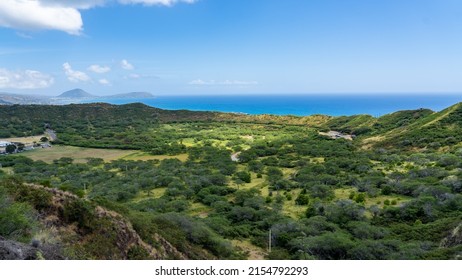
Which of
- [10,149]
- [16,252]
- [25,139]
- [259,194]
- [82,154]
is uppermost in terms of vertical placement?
[16,252]

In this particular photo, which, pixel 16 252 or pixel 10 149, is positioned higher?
pixel 16 252

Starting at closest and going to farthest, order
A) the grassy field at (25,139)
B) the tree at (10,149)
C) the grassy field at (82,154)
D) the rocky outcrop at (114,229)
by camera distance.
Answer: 1. the rocky outcrop at (114,229)
2. the grassy field at (82,154)
3. the tree at (10,149)
4. the grassy field at (25,139)

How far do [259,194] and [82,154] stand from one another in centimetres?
4210

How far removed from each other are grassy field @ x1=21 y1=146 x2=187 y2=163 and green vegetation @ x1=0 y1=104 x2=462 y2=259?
192mm

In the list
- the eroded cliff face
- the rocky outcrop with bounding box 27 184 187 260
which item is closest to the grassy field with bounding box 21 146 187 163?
the rocky outcrop with bounding box 27 184 187 260

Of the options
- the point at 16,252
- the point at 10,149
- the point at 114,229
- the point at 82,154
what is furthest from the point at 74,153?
the point at 16,252

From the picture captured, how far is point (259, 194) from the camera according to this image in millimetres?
33656

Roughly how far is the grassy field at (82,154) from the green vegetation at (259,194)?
192mm

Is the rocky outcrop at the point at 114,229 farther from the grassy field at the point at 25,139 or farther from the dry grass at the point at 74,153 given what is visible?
the grassy field at the point at 25,139

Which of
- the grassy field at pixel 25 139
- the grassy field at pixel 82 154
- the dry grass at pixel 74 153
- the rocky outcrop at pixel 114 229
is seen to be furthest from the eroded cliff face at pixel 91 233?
the grassy field at pixel 25 139

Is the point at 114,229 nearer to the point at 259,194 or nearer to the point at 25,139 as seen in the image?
the point at 259,194

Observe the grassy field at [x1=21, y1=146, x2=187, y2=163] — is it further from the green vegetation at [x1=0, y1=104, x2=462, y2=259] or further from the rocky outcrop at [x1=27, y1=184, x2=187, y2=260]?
the rocky outcrop at [x1=27, y1=184, x2=187, y2=260]

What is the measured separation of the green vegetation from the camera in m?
14.9

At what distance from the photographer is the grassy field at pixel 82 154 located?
5931 centimetres
